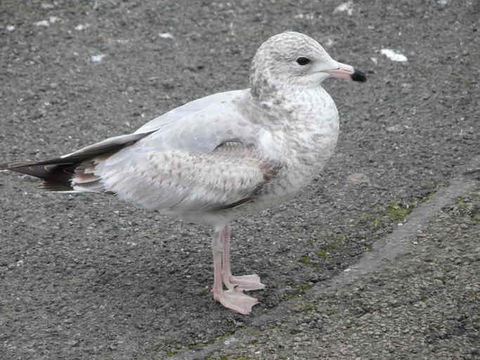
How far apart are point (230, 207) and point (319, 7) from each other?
3.97 m

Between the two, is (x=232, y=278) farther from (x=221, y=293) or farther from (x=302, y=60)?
(x=302, y=60)

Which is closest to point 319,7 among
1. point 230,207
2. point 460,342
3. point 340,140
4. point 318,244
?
point 340,140

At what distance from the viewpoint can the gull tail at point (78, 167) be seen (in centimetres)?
507

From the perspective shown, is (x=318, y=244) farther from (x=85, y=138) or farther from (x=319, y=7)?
(x=319, y=7)

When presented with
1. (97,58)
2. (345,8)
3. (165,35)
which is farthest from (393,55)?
(97,58)

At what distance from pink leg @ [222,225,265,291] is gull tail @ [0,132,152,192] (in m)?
0.80

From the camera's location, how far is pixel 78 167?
514cm

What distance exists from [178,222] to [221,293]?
975 millimetres

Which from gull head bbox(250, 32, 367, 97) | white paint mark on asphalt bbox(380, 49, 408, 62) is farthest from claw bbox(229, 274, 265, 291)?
white paint mark on asphalt bbox(380, 49, 408, 62)

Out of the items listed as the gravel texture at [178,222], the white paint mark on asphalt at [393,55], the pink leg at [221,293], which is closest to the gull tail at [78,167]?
the gravel texture at [178,222]

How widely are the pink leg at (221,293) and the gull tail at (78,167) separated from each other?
738mm

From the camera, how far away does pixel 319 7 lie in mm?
8375

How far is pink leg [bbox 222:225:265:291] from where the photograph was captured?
17.3 ft

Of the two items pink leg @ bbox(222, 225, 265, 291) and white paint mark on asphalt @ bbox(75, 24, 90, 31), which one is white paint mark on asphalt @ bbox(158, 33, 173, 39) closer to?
white paint mark on asphalt @ bbox(75, 24, 90, 31)
